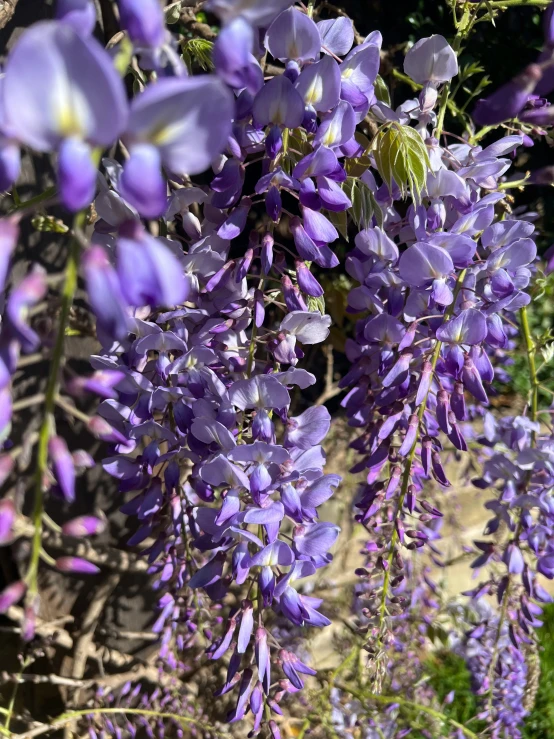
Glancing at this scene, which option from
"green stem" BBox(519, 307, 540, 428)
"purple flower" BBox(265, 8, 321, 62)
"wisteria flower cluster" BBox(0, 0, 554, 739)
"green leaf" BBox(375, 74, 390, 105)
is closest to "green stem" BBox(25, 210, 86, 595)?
"wisteria flower cluster" BBox(0, 0, 554, 739)

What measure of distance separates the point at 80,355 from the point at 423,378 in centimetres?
94

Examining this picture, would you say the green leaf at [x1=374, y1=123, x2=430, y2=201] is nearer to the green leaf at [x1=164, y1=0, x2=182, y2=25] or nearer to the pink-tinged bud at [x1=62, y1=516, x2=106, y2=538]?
the green leaf at [x1=164, y1=0, x2=182, y2=25]

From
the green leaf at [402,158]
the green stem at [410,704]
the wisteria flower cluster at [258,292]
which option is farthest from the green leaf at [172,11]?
the green stem at [410,704]

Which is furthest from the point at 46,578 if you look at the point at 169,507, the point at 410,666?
the point at 410,666

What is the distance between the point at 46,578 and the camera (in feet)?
5.77

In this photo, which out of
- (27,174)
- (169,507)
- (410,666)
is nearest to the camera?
(169,507)

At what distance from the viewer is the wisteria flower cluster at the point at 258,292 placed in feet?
1.27

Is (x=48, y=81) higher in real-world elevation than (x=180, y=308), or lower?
higher

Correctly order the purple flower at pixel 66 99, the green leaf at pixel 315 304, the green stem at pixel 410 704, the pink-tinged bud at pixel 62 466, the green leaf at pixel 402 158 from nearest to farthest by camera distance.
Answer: the purple flower at pixel 66 99
the pink-tinged bud at pixel 62 466
the green leaf at pixel 402 158
the green leaf at pixel 315 304
the green stem at pixel 410 704

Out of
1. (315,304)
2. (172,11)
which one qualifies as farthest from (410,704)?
(172,11)

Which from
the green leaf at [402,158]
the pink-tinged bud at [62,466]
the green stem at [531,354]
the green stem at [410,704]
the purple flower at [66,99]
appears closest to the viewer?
the purple flower at [66,99]

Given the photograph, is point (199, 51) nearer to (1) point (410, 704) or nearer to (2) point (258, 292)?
(2) point (258, 292)

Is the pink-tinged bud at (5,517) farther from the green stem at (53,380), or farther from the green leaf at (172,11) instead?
the green leaf at (172,11)

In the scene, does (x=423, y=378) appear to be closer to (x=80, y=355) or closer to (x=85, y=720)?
(x=80, y=355)
